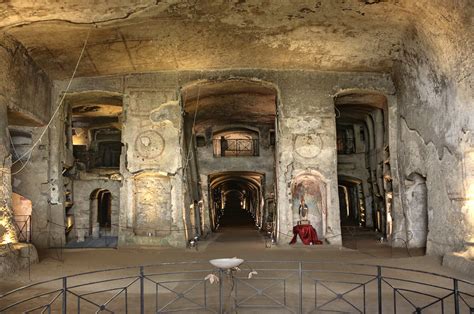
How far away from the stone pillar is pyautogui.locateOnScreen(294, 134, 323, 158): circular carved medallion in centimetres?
986

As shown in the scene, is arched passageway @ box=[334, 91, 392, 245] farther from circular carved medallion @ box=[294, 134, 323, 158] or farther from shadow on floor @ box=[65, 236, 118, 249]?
shadow on floor @ box=[65, 236, 118, 249]

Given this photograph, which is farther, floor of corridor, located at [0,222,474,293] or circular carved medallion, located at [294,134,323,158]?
circular carved medallion, located at [294,134,323,158]

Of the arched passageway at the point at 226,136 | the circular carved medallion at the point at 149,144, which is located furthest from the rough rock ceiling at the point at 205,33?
the circular carved medallion at the point at 149,144

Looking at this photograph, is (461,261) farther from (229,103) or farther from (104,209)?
(104,209)

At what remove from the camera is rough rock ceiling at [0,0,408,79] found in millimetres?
13109

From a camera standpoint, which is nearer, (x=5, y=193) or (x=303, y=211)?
(x=5, y=193)

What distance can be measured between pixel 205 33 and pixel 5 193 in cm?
746

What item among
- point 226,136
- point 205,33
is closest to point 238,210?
point 226,136

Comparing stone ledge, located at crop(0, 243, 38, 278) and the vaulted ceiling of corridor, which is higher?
the vaulted ceiling of corridor

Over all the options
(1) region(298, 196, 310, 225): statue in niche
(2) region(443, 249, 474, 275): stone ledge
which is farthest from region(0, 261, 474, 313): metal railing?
(1) region(298, 196, 310, 225): statue in niche

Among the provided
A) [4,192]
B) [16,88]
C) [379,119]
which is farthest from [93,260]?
[379,119]

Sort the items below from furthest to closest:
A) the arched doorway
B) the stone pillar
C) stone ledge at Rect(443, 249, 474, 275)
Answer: the arched doorway → the stone pillar → stone ledge at Rect(443, 249, 474, 275)

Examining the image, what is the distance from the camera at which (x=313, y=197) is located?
61.4ft

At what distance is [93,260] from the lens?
14219mm
